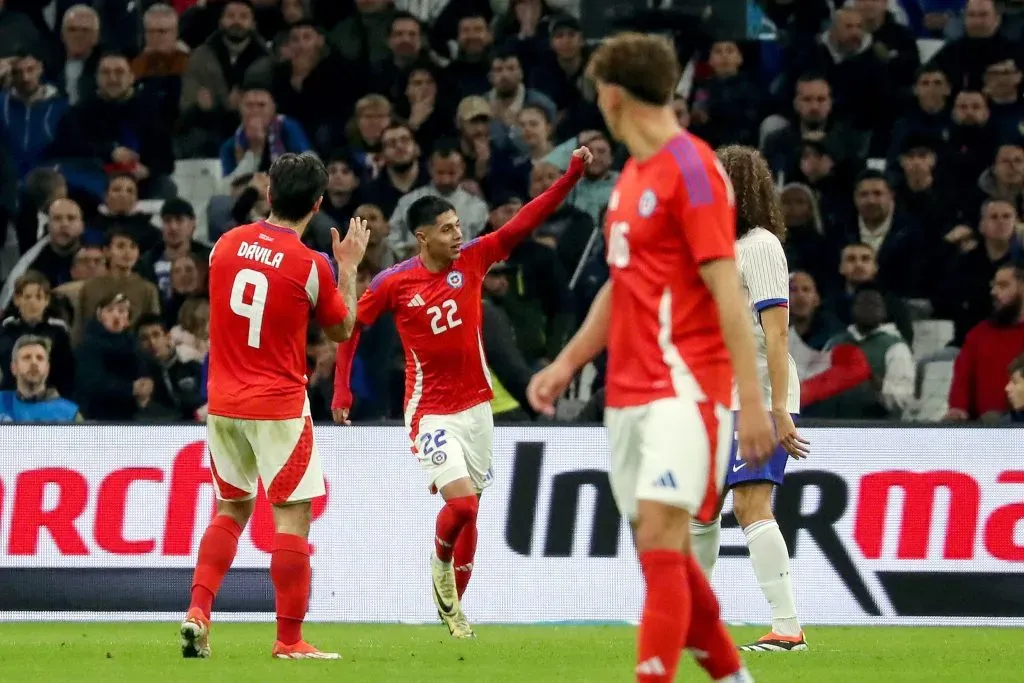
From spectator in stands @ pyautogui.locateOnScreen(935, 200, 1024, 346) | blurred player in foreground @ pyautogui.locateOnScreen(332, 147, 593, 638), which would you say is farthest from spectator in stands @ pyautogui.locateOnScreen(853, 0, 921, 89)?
blurred player in foreground @ pyautogui.locateOnScreen(332, 147, 593, 638)

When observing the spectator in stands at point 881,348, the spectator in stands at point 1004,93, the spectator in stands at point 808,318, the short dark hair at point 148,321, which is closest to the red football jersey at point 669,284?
the spectator in stands at point 881,348

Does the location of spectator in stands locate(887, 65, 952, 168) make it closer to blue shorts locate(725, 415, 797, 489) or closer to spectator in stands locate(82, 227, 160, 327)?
spectator in stands locate(82, 227, 160, 327)

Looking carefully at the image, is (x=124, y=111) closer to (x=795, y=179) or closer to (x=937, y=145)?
(x=795, y=179)

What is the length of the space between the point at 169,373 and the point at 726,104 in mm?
5618

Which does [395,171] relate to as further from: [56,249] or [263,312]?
[263,312]

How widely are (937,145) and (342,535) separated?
6.62 meters

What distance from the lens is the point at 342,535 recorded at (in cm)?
1284

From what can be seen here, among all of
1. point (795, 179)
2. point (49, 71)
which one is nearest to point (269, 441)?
point (795, 179)

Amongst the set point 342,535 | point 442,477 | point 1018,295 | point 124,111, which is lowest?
point 342,535

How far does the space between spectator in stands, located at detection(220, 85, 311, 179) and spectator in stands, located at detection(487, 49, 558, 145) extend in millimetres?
1803

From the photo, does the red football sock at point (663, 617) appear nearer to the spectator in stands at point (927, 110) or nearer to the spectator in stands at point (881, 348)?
the spectator in stands at point (881, 348)

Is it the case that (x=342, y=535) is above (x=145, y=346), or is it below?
below

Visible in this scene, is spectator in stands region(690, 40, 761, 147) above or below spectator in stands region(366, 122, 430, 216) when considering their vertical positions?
above

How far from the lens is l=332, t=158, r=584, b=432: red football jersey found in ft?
34.6
